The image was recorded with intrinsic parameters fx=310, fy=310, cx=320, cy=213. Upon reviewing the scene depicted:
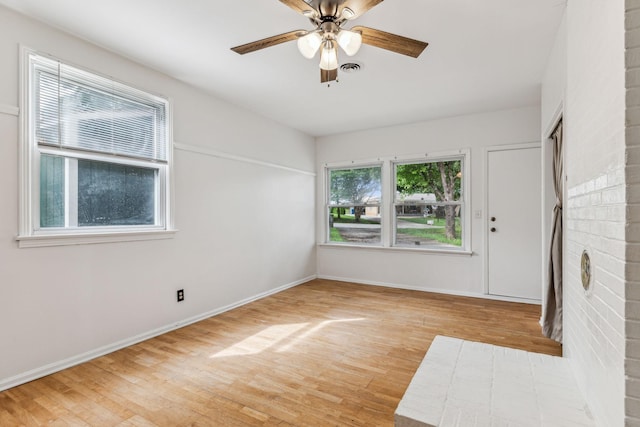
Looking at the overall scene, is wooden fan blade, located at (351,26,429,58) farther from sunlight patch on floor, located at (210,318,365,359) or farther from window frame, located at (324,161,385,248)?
window frame, located at (324,161,385,248)

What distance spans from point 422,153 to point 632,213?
12.5 ft

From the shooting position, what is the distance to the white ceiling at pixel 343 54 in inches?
82.3

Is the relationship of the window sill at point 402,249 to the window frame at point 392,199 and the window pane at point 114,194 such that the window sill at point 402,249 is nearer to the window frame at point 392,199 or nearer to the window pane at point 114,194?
the window frame at point 392,199

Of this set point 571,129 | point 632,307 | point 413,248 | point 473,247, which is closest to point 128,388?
point 632,307

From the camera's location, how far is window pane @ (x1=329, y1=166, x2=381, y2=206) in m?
5.11

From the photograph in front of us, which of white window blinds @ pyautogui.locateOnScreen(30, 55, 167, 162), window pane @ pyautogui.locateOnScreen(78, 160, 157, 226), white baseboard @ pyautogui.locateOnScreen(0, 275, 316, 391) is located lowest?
white baseboard @ pyautogui.locateOnScreen(0, 275, 316, 391)

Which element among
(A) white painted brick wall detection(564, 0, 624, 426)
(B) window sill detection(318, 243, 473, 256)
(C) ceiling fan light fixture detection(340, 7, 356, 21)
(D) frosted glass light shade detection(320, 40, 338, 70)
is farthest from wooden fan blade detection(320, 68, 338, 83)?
(B) window sill detection(318, 243, 473, 256)

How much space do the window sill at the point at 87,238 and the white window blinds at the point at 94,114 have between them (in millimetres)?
686

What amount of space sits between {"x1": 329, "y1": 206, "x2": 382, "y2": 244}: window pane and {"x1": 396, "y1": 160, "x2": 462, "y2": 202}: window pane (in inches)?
21.1

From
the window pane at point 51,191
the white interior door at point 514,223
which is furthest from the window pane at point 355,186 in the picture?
the window pane at point 51,191

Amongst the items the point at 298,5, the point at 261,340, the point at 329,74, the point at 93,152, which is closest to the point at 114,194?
the point at 93,152

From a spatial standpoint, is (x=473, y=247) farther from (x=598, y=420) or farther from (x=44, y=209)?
(x=44, y=209)

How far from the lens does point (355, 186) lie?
208 inches

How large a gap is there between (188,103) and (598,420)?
3.81m
